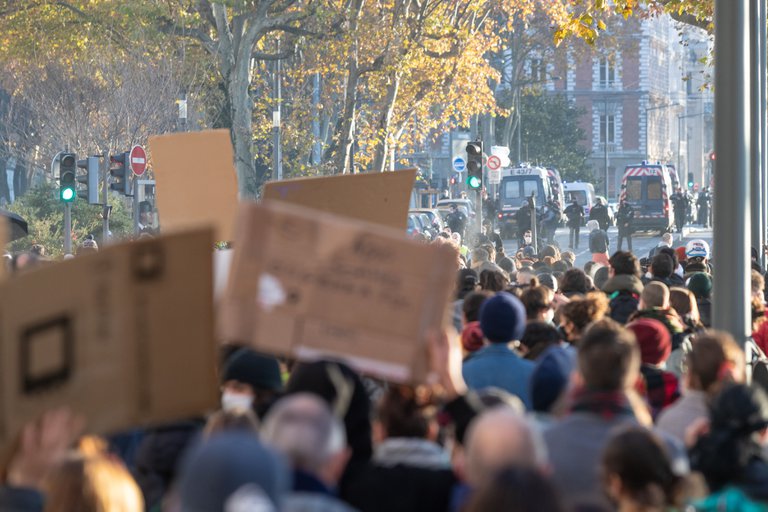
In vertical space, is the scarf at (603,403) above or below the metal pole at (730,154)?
below

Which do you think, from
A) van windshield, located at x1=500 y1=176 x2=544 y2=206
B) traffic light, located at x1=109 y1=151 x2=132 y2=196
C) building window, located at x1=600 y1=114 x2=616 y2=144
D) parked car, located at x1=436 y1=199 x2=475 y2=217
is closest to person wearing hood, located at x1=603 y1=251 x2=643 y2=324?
traffic light, located at x1=109 y1=151 x2=132 y2=196

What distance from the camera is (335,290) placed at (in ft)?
15.5

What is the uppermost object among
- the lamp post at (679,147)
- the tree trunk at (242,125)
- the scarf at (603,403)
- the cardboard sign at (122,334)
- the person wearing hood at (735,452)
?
the lamp post at (679,147)

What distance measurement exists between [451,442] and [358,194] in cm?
210

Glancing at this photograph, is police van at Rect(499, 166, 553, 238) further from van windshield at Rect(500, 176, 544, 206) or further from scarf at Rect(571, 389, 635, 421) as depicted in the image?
scarf at Rect(571, 389, 635, 421)

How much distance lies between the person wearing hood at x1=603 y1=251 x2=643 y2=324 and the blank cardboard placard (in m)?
3.80

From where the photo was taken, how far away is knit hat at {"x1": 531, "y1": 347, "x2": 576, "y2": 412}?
597 centimetres

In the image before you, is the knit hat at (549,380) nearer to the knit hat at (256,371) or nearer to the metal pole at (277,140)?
the knit hat at (256,371)

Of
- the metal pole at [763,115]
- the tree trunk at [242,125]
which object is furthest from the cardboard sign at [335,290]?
the tree trunk at [242,125]

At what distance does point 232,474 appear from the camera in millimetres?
3668

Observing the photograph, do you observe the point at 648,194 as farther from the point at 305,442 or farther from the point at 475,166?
the point at 305,442

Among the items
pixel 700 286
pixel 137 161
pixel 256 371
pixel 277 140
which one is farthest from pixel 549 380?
pixel 277 140

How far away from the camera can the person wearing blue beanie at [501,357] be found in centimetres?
707

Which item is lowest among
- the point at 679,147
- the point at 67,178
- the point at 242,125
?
the point at 67,178
